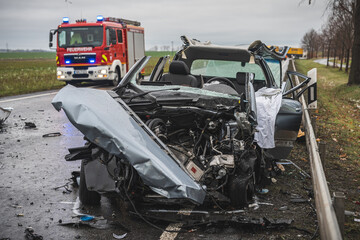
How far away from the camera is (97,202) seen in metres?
5.17

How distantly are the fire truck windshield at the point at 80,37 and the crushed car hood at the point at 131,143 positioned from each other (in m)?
15.5

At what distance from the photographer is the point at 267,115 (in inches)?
247

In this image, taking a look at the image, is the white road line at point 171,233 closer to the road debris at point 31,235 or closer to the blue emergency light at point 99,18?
the road debris at point 31,235

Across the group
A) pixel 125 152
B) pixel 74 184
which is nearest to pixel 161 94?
pixel 125 152

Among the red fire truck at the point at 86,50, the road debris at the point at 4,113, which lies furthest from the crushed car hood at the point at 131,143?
the red fire truck at the point at 86,50

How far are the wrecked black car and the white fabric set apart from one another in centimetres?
1

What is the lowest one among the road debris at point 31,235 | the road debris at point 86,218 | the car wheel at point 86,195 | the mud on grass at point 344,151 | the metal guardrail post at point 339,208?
the mud on grass at point 344,151

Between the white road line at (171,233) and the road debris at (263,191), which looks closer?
the white road line at (171,233)

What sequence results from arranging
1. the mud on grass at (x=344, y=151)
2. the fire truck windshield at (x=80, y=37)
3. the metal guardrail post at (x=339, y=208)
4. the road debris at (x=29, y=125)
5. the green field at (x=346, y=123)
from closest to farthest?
the metal guardrail post at (x=339, y=208) < the mud on grass at (x=344, y=151) < the green field at (x=346, y=123) < the road debris at (x=29, y=125) < the fire truck windshield at (x=80, y=37)

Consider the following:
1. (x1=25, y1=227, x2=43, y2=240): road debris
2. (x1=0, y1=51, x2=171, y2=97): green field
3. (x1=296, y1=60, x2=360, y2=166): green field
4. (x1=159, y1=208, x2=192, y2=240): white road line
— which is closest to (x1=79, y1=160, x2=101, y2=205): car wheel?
(x1=25, y1=227, x2=43, y2=240): road debris

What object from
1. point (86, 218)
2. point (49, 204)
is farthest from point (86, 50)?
point (86, 218)

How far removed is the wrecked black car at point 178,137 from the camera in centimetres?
429

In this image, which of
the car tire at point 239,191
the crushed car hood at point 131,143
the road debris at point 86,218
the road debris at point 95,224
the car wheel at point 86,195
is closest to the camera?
the crushed car hood at point 131,143

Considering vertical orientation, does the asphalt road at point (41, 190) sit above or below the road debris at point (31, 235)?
below
